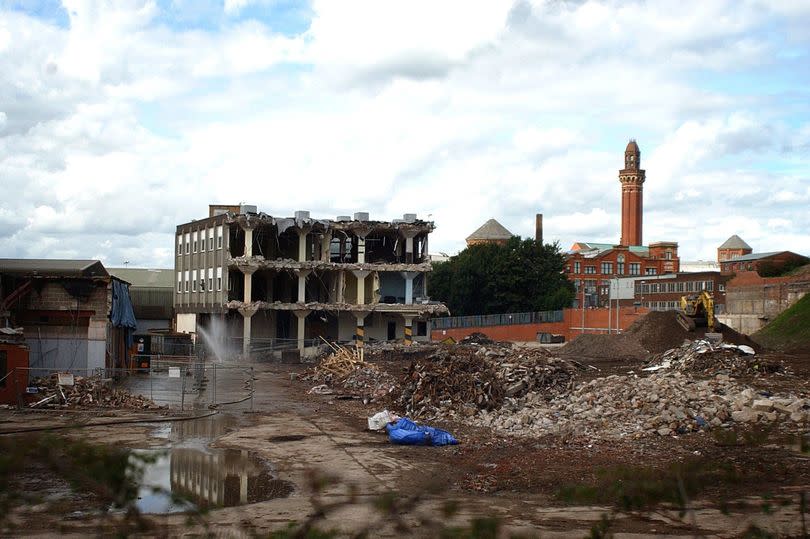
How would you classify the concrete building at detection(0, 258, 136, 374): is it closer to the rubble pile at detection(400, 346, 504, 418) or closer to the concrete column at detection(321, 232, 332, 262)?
the rubble pile at detection(400, 346, 504, 418)

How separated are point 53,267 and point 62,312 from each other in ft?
8.64

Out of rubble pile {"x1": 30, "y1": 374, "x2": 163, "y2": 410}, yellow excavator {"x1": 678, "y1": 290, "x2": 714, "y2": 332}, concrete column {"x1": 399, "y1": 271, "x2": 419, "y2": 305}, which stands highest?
concrete column {"x1": 399, "y1": 271, "x2": 419, "y2": 305}

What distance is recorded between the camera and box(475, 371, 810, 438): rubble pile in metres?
21.3

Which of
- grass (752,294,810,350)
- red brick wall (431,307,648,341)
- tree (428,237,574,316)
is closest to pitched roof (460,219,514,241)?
tree (428,237,574,316)

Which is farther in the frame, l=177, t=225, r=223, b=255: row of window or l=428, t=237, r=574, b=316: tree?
l=428, t=237, r=574, b=316: tree

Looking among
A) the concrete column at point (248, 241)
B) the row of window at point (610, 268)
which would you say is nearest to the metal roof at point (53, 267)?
the concrete column at point (248, 241)

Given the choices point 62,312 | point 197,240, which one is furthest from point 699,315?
point 197,240

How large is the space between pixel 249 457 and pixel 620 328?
67608 millimetres

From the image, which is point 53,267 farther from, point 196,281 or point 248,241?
point 196,281

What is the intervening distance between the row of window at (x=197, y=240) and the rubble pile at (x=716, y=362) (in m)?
36.2

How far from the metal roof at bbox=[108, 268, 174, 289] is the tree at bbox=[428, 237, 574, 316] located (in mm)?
30370

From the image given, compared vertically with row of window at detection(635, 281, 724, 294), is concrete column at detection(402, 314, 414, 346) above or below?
below

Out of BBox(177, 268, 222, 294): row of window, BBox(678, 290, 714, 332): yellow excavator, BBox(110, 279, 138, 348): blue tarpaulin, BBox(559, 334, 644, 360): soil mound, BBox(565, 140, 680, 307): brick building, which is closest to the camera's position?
BBox(110, 279, 138, 348): blue tarpaulin

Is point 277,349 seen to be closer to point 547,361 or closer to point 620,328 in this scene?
point 547,361
